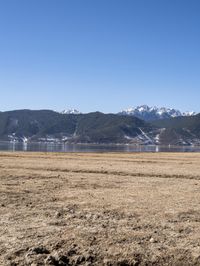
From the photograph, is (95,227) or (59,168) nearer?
(95,227)

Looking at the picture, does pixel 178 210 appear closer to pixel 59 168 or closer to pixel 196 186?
pixel 196 186

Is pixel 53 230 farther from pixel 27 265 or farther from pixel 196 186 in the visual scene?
pixel 196 186

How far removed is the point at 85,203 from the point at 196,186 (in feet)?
29.5

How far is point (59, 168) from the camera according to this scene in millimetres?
34375

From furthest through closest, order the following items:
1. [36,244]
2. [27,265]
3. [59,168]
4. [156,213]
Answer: [59,168] < [156,213] < [36,244] < [27,265]

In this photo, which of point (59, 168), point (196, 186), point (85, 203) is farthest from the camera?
point (59, 168)

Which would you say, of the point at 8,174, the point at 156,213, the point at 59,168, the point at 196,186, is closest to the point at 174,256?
the point at 156,213

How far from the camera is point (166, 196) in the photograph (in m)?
19.7

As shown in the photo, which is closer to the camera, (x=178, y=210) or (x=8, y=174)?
(x=178, y=210)

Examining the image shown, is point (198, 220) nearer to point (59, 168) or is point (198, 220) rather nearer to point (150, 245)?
point (150, 245)

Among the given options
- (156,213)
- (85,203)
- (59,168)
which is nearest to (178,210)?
(156,213)

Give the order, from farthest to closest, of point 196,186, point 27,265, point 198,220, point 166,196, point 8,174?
1. point 8,174
2. point 196,186
3. point 166,196
4. point 198,220
5. point 27,265

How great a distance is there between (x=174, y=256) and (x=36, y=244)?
335 centimetres

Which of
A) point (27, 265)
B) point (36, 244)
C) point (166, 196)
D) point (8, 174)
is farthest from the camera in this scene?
point (8, 174)
